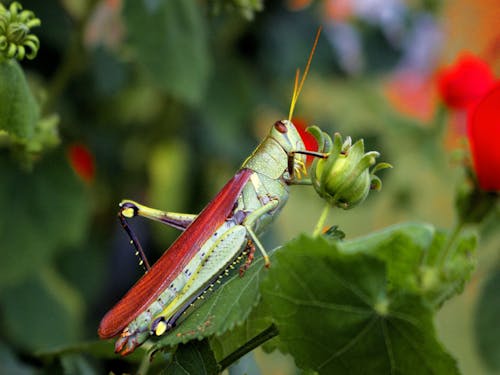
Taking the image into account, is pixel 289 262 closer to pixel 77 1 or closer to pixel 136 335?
pixel 136 335

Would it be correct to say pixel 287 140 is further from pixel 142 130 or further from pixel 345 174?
pixel 142 130

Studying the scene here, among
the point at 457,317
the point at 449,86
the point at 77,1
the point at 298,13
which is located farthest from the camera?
the point at 457,317

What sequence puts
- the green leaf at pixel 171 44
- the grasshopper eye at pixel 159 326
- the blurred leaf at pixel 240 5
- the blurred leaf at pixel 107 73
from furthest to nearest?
the blurred leaf at pixel 107 73 < the green leaf at pixel 171 44 < the blurred leaf at pixel 240 5 < the grasshopper eye at pixel 159 326

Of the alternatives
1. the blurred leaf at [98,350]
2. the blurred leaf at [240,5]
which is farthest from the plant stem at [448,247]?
the blurred leaf at [240,5]

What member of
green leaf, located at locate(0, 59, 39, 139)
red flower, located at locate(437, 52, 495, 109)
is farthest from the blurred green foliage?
red flower, located at locate(437, 52, 495, 109)

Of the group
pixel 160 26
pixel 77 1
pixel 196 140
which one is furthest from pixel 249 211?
pixel 77 1

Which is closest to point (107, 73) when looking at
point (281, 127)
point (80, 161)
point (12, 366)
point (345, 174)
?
point (80, 161)

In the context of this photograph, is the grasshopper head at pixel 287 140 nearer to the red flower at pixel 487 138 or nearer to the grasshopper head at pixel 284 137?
the grasshopper head at pixel 284 137
